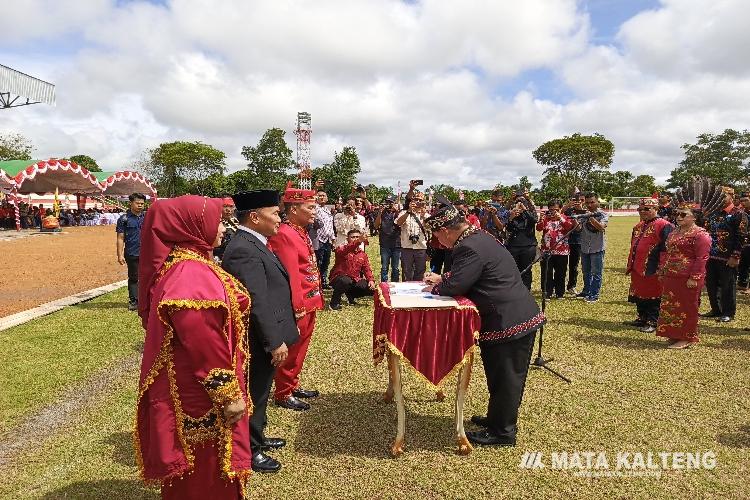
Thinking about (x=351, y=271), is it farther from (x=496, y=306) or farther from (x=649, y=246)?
(x=496, y=306)

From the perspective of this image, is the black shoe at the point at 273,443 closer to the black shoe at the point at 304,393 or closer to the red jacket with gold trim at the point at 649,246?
the black shoe at the point at 304,393

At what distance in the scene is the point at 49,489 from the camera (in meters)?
3.28

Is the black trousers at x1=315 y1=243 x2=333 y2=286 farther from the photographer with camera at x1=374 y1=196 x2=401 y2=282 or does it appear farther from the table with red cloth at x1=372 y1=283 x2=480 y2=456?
the table with red cloth at x1=372 y1=283 x2=480 y2=456

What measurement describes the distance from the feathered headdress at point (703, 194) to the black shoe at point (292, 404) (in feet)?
18.7

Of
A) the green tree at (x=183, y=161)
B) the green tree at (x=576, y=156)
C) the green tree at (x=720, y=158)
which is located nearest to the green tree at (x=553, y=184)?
the green tree at (x=576, y=156)

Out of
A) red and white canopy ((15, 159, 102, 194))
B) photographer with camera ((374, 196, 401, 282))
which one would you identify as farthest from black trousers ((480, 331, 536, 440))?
red and white canopy ((15, 159, 102, 194))

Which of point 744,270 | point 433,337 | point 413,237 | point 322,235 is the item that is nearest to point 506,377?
point 433,337

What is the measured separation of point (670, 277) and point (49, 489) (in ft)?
22.8

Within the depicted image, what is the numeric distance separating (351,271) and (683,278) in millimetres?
4966

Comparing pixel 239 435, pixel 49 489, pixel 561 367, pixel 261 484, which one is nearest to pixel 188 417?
pixel 239 435

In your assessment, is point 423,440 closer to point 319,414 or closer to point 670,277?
point 319,414

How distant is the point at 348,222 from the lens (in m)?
9.48

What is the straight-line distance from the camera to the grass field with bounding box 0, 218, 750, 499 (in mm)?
3336

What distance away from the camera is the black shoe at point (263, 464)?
351cm
